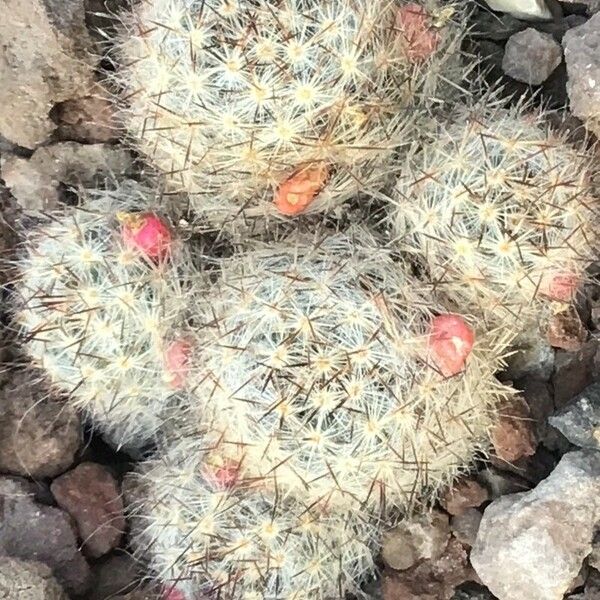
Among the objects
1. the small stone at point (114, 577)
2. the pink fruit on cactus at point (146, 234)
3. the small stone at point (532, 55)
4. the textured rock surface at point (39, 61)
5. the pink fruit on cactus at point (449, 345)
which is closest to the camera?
the pink fruit on cactus at point (449, 345)

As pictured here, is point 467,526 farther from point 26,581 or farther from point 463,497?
point 26,581

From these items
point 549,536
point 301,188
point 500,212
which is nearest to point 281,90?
point 301,188

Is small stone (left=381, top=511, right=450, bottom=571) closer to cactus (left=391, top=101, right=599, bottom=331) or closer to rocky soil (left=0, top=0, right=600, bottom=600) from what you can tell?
rocky soil (left=0, top=0, right=600, bottom=600)

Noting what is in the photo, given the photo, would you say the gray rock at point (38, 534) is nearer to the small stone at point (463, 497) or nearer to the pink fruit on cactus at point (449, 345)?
the small stone at point (463, 497)

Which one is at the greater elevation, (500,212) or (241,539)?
(500,212)

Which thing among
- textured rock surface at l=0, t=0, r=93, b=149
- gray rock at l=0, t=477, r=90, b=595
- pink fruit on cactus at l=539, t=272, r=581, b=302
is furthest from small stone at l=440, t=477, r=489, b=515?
textured rock surface at l=0, t=0, r=93, b=149

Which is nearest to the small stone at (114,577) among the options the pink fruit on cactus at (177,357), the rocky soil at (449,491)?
the rocky soil at (449,491)

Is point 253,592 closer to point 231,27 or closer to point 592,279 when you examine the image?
point 592,279
